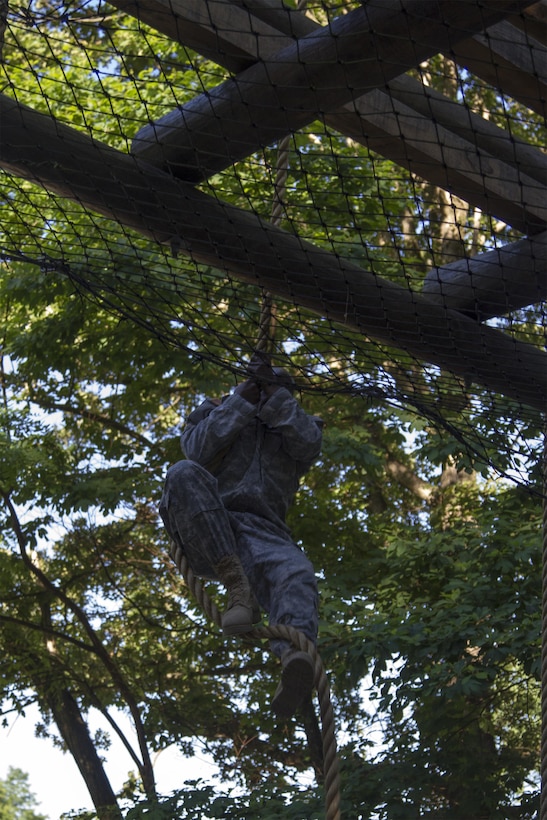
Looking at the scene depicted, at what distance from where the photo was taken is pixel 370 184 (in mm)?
6551

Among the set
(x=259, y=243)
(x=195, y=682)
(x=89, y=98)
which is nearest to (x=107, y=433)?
(x=195, y=682)

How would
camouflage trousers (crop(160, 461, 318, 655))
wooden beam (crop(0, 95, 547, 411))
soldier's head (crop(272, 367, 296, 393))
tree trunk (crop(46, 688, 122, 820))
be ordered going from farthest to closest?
tree trunk (crop(46, 688, 122, 820))
soldier's head (crop(272, 367, 296, 393))
wooden beam (crop(0, 95, 547, 411))
camouflage trousers (crop(160, 461, 318, 655))

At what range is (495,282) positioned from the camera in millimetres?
3168

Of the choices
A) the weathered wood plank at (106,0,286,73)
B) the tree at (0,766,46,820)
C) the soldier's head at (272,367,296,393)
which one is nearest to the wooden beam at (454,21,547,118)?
the weathered wood plank at (106,0,286,73)

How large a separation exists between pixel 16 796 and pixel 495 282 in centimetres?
1544

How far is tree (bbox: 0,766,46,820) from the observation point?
1510cm

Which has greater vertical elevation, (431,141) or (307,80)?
(431,141)

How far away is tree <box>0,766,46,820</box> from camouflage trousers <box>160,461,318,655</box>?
13.3 m

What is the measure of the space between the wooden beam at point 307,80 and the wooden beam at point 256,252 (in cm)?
10

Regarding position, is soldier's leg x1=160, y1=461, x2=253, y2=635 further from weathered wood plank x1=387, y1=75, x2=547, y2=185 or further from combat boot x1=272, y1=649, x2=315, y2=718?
weathered wood plank x1=387, y1=75, x2=547, y2=185

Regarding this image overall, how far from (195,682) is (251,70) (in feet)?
19.5

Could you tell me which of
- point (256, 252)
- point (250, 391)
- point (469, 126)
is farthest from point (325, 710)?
Result: point (469, 126)

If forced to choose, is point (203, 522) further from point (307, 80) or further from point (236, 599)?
point (307, 80)

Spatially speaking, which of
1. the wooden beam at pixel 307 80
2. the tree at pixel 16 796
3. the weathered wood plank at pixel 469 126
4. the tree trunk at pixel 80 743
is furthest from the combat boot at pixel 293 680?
the tree at pixel 16 796
